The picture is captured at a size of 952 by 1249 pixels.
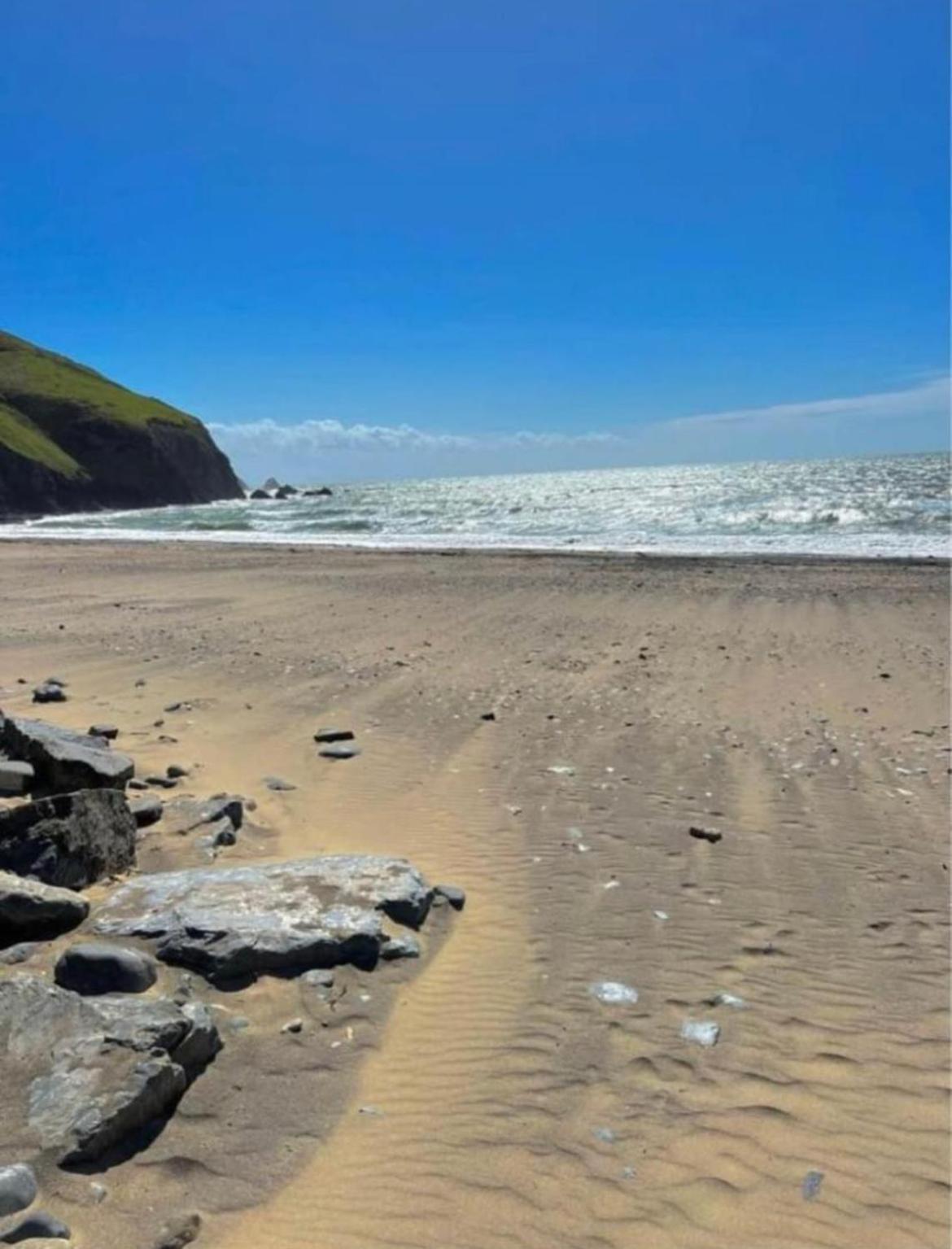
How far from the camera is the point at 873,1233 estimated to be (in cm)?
331

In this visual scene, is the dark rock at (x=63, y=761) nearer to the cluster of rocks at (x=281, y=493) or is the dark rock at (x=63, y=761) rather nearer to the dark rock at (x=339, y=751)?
the dark rock at (x=339, y=751)

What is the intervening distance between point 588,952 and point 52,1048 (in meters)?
3.08

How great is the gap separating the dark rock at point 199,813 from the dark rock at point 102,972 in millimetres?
2267

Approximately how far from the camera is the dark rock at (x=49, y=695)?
1117 centimetres

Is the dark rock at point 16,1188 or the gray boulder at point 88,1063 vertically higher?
the gray boulder at point 88,1063

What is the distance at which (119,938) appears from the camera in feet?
16.0

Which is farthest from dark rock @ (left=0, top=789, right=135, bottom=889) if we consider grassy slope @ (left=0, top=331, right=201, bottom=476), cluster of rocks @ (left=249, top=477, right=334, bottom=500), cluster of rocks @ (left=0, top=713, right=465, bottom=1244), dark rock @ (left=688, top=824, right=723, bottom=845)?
cluster of rocks @ (left=249, top=477, right=334, bottom=500)

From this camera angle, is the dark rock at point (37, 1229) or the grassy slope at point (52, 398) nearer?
the dark rock at point (37, 1229)

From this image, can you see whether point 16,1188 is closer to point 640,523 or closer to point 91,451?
point 640,523

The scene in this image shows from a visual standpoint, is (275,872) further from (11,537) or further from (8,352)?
(8,352)

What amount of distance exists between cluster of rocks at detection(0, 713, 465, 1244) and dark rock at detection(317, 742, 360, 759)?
6.38ft

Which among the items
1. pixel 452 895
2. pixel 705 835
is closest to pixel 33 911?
pixel 452 895

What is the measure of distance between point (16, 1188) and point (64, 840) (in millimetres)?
2879

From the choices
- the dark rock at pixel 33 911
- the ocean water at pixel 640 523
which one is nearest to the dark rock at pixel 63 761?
the dark rock at pixel 33 911
